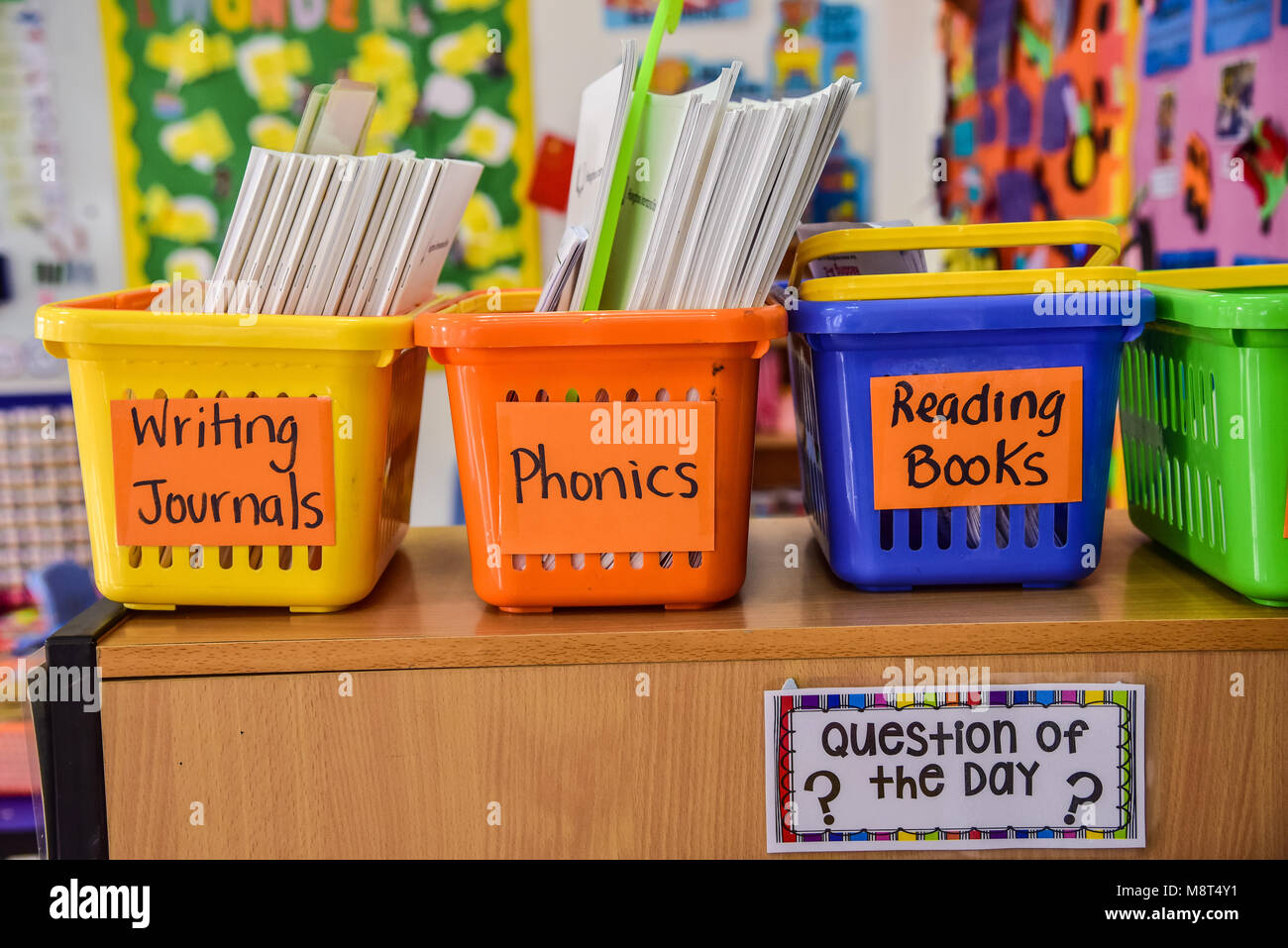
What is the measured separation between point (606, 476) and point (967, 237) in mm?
362

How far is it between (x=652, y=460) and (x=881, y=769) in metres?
0.29

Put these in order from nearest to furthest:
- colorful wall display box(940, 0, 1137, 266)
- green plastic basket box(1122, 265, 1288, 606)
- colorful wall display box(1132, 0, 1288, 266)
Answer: green plastic basket box(1122, 265, 1288, 606) < colorful wall display box(1132, 0, 1288, 266) < colorful wall display box(940, 0, 1137, 266)

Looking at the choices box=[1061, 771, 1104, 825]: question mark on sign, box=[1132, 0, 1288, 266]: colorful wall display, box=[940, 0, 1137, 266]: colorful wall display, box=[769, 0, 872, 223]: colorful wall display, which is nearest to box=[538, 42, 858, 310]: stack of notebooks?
box=[1061, 771, 1104, 825]: question mark on sign

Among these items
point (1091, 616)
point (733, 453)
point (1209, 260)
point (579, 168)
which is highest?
point (579, 168)

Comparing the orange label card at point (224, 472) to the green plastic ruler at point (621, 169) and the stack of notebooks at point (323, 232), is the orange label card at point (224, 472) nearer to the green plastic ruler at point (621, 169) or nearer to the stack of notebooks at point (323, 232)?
the stack of notebooks at point (323, 232)

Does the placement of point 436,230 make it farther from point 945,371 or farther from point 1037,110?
point 1037,110

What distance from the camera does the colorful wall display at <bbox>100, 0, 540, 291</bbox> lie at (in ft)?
10.6

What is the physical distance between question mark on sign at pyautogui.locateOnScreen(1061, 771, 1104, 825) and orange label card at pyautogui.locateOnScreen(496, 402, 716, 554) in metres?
0.32

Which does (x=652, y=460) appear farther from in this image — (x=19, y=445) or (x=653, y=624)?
(x=19, y=445)

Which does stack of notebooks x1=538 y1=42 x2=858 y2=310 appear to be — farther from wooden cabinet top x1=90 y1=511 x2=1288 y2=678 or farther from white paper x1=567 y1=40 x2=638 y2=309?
wooden cabinet top x1=90 y1=511 x2=1288 y2=678

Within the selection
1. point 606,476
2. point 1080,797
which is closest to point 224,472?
point 606,476

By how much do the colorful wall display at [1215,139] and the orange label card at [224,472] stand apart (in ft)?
4.08

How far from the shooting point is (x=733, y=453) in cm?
85
